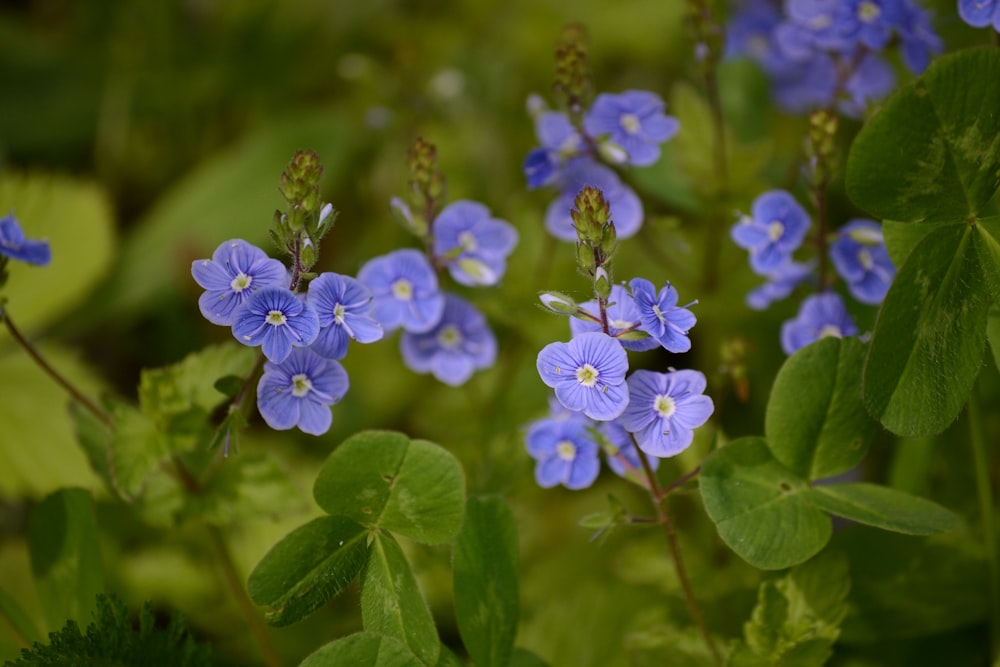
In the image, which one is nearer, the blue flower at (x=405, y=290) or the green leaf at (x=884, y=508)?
the green leaf at (x=884, y=508)

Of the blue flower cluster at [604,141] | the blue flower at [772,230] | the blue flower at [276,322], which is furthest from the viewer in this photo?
the blue flower cluster at [604,141]

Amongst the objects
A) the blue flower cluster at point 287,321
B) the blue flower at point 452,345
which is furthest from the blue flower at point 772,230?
the blue flower cluster at point 287,321

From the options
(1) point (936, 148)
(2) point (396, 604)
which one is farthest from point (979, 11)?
(2) point (396, 604)

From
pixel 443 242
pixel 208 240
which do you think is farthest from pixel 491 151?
pixel 443 242

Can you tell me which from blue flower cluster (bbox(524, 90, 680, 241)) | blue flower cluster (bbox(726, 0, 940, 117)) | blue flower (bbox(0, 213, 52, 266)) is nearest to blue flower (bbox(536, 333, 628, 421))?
blue flower cluster (bbox(524, 90, 680, 241))

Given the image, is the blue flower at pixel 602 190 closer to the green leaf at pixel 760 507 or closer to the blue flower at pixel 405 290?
the blue flower at pixel 405 290

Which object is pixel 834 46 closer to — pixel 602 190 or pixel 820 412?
pixel 602 190
